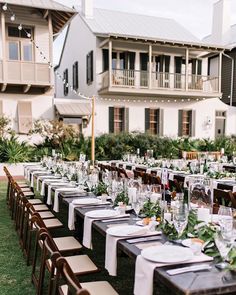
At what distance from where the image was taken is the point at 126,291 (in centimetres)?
377

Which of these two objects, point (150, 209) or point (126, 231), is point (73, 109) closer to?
point (150, 209)

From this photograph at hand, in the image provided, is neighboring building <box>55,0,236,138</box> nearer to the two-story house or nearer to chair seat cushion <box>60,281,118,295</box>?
the two-story house

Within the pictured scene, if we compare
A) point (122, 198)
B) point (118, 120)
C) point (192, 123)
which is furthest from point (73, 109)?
point (122, 198)

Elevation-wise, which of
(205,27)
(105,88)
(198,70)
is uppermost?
(205,27)

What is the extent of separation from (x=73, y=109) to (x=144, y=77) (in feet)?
14.4

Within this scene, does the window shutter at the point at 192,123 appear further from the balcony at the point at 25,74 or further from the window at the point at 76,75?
the balcony at the point at 25,74

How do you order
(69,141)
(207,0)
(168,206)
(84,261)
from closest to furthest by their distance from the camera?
(168,206) → (84,261) → (69,141) → (207,0)

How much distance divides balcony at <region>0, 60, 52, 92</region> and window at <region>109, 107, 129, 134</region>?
4065 millimetres

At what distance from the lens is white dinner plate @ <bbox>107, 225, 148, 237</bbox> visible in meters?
2.86

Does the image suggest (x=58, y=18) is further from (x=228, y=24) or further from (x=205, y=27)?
(x=205, y=27)

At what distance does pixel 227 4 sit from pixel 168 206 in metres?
23.1

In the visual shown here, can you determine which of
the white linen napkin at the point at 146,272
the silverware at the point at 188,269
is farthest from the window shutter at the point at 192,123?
the silverware at the point at 188,269

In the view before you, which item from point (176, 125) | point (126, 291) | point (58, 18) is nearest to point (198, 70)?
point (176, 125)

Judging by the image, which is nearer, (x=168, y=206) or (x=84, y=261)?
(x=168, y=206)
